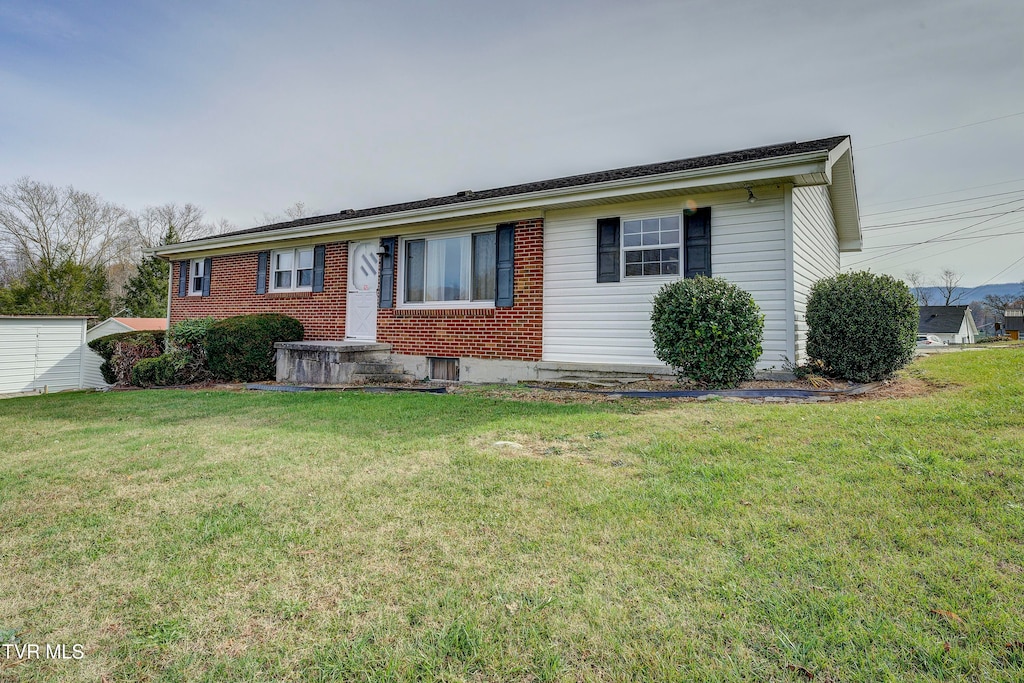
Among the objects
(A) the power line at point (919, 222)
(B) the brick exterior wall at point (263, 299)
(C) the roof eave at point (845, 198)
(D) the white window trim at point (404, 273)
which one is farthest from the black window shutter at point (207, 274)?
(A) the power line at point (919, 222)

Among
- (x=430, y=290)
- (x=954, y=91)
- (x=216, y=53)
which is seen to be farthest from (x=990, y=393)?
(x=216, y=53)

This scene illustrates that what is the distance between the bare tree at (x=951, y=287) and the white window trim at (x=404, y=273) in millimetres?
72751

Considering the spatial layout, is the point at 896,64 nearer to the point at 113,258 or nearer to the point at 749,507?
the point at 749,507

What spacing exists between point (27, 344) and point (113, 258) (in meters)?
17.3

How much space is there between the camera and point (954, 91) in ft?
39.3

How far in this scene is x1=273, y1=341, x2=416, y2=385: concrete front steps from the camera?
9.52m

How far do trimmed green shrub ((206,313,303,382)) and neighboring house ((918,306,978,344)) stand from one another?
5547 centimetres

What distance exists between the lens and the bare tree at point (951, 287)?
58.4 metres

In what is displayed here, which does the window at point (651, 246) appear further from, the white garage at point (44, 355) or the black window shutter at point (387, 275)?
the white garage at point (44, 355)

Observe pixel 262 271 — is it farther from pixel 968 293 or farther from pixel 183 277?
pixel 968 293

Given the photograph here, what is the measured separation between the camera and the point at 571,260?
8656 millimetres

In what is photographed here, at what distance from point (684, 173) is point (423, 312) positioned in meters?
5.70

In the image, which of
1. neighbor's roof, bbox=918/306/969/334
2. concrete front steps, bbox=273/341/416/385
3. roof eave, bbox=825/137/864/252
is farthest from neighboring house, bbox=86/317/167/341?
neighbor's roof, bbox=918/306/969/334

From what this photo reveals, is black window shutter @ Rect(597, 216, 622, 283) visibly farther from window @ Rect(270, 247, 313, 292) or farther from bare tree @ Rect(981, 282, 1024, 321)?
bare tree @ Rect(981, 282, 1024, 321)
